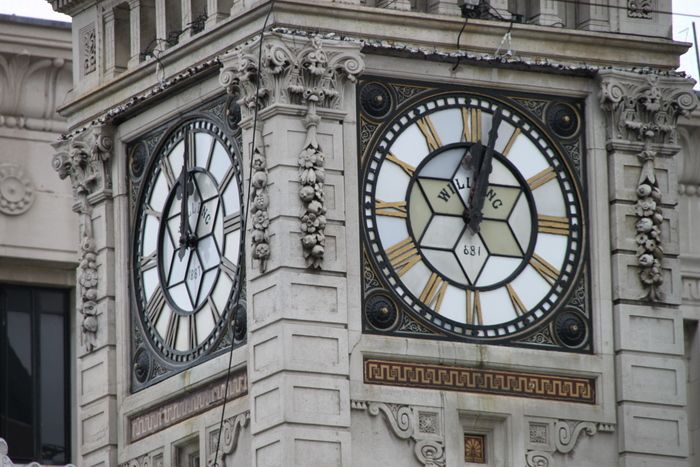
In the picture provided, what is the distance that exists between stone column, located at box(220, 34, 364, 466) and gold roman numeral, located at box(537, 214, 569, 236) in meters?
1.92

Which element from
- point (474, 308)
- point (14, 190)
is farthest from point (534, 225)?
point (14, 190)

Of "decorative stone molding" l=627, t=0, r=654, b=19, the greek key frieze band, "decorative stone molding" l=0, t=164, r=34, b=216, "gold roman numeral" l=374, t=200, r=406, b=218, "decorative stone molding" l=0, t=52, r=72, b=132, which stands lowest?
the greek key frieze band

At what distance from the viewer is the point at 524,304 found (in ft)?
129

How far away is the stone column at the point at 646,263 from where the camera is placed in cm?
3959

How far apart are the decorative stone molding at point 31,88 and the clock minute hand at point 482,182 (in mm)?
7671

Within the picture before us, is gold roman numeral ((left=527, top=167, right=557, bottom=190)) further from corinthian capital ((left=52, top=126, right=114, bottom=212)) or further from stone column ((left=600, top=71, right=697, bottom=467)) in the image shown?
corinthian capital ((left=52, top=126, right=114, bottom=212))

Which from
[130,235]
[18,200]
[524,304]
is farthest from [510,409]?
[18,200]

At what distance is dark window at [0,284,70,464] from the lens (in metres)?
46.5

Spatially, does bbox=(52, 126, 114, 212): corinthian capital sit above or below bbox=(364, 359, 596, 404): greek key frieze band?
above

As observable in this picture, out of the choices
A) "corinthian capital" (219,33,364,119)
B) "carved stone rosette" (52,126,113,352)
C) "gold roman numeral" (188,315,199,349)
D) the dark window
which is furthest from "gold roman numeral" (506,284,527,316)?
the dark window

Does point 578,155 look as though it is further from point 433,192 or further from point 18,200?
point 18,200

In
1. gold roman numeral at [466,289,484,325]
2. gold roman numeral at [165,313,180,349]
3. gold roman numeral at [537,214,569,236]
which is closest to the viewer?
gold roman numeral at [466,289,484,325]

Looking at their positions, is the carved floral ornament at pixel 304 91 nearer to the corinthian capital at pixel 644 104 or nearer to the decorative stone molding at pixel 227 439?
the decorative stone molding at pixel 227 439

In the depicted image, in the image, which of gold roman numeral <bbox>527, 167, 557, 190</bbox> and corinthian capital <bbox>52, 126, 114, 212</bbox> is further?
corinthian capital <bbox>52, 126, 114, 212</bbox>
